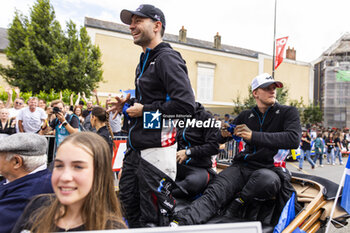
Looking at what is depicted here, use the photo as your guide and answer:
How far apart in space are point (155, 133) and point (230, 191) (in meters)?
1.05

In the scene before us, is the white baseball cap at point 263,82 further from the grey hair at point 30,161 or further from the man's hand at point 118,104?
the grey hair at point 30,161

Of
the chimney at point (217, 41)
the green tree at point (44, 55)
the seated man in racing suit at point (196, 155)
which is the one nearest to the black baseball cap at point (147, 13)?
the seated man in racing suit at point (196, 155)

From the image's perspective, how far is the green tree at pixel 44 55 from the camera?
649 inches

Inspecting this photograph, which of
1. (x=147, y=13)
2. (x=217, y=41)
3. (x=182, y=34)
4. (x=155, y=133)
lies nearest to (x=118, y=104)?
(x=155, y=133)

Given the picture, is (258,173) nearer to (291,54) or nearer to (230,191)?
(230,191)

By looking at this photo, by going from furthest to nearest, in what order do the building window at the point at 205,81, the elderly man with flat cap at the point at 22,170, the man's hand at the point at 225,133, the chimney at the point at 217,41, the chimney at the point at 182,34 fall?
the chimney at the point at 217,41
the chimney at the point at 182,34
the building window at the point at 205,81
the man's hand at the point at 225,133
the elderly man with flat cap at the point at 22,170

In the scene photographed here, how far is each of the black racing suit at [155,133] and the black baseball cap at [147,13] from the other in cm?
22

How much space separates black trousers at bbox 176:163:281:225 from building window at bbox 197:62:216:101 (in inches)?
892

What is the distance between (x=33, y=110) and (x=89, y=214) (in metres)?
5.59

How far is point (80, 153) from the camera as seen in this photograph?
1.27 metres

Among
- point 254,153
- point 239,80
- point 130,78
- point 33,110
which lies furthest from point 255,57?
point 254,153

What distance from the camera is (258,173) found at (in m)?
2.37

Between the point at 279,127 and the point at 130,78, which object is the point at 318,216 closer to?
the point at 279,127

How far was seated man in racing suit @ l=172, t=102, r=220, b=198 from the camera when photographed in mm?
2680
